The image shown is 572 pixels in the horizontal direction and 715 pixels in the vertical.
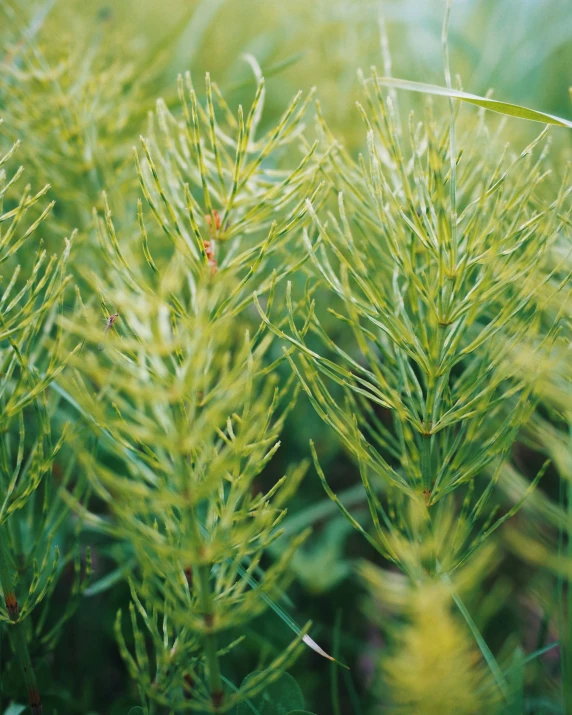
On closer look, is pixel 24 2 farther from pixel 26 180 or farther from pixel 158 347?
pixel 158 347

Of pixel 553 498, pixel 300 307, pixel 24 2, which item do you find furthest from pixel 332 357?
pixel 24 2

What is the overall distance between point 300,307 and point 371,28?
92 centimetres

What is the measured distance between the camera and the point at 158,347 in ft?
1.11

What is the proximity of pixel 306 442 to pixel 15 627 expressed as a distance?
0.53 m

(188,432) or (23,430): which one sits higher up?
(188,432)

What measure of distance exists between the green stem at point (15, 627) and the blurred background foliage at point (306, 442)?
5 cm

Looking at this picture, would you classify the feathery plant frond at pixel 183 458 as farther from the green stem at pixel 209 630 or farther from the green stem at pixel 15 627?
the green stem at pixel 15 627

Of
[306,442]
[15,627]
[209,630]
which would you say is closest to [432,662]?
[209,630]

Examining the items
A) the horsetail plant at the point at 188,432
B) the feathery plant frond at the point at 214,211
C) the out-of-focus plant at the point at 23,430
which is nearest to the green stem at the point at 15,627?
the out-of-focus plant at the point at 23,430

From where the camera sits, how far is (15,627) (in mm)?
511

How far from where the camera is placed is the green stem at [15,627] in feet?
1.61

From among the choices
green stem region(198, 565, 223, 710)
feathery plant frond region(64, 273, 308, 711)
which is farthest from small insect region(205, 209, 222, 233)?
green stem region(198, 565, 223, 710)

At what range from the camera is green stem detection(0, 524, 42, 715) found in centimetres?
49

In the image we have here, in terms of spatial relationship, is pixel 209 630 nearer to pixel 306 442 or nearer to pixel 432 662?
pixel 432 662
